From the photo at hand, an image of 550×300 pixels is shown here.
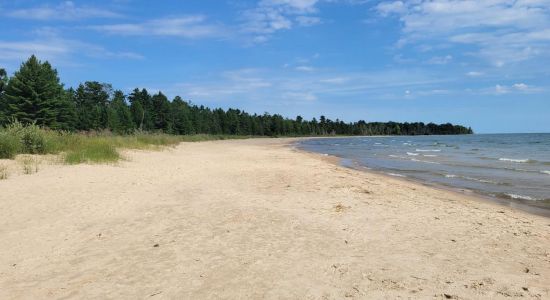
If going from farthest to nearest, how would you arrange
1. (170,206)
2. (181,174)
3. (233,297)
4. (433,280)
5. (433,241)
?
(181,174), (170,206), (433,241), (433,280), (233,297)

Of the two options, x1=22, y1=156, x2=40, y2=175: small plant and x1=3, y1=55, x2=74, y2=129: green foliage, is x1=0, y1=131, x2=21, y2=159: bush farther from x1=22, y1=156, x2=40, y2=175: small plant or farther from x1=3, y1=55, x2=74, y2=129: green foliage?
x1=3, y1=55, x2=74, y2=129: green foliage

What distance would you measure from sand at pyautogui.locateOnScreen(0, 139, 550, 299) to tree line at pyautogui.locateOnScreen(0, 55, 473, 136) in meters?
42.3

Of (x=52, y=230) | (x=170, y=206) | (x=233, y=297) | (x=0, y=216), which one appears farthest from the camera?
(x=170, y=206)

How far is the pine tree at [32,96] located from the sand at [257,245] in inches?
1828

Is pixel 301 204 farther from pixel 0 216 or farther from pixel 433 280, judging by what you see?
pixel 0 216

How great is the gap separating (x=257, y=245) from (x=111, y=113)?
71765 mm

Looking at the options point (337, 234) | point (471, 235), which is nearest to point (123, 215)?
point (337, 234)

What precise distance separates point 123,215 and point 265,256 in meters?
3.62

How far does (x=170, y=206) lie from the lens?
884 centimetres

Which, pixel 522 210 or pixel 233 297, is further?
pixel 522 210

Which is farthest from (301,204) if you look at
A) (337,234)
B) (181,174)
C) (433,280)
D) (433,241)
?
(181,174)

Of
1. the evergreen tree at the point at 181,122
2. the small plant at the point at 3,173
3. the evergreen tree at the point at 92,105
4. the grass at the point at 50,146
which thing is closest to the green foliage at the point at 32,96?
the evergreen tree at the point at 92,105

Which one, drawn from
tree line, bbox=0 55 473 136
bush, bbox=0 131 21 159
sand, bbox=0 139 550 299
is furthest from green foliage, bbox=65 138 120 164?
tree line, bbox=0 55 473 136

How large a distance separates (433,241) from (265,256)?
8.69ft
